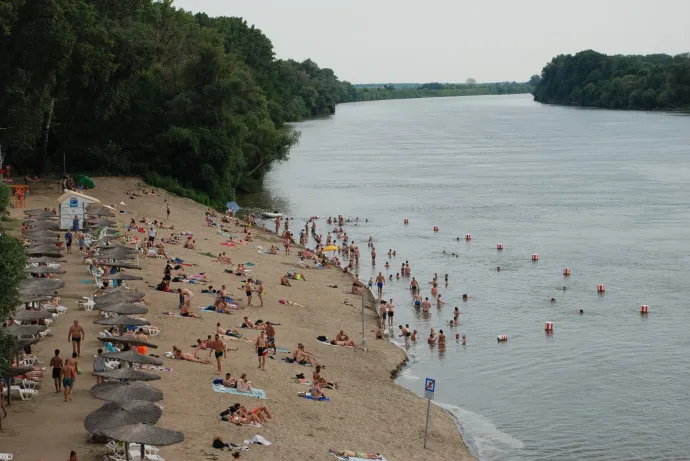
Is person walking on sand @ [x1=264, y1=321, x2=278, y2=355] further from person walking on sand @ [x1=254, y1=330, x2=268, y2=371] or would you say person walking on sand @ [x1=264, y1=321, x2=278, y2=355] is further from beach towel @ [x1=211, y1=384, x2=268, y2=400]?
beach towel @ [x1=211, y1=384, x2=268, y2=400]

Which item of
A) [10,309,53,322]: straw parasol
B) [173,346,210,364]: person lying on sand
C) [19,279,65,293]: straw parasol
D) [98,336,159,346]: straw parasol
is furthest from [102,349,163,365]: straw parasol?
[19,279,65,293]: straw parasol

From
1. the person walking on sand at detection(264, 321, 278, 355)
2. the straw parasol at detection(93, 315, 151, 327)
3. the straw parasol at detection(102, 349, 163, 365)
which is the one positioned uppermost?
the straw parasol at detection(102, 349, 163, 365)

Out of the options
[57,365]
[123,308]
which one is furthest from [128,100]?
[57,365]

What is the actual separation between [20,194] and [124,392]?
112ft

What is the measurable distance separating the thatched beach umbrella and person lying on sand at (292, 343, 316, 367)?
11.4 meters

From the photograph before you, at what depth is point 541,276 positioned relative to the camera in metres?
48.6

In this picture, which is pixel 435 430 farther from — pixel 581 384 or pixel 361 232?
pixel 361 232

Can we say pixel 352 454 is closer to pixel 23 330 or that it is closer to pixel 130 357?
pixel 130 357

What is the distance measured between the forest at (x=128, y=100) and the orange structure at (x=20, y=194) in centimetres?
252

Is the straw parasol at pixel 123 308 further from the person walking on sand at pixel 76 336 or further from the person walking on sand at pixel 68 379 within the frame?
the person walking on sand at pixel 68 379

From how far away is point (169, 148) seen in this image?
65938 mm

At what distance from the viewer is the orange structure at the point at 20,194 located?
163 feet

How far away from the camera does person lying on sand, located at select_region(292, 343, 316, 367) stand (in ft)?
94.6

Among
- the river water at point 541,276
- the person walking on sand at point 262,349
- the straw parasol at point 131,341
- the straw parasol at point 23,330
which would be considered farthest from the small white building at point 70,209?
the straw parasol at point 23,330
